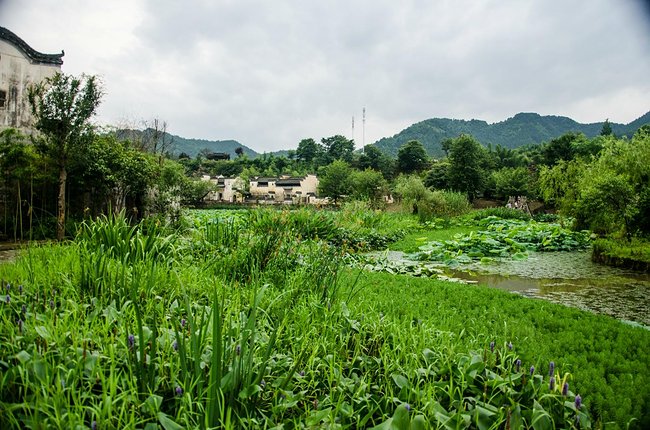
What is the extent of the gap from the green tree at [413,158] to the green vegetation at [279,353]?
52.6 m

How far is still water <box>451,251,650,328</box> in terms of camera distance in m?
5.06

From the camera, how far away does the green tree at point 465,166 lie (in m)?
33.9

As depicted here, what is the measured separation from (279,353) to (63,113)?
9791 mm

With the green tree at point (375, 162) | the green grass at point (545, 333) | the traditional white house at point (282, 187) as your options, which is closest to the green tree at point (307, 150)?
the traditional white house at point (282, 187)

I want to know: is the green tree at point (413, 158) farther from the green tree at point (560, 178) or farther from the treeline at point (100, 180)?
the treeline at point (100, 180)

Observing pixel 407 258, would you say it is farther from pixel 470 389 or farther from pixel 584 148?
pixel 584 148

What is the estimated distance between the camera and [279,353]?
2260 millimetres

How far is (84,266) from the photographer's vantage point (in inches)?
122

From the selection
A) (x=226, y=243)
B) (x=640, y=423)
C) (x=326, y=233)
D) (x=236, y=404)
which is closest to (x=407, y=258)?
(x=326, y=233)

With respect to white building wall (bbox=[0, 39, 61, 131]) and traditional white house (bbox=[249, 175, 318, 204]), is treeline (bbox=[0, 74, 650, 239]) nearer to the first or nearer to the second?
white building wall (bbox=[0, 39, 61, 131])

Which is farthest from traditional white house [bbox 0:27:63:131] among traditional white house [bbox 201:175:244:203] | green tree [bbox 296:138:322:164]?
green tree [bbox 296:138:322:164]

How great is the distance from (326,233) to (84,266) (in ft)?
24.9

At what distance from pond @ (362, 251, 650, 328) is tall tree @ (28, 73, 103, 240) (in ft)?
A: 28.0

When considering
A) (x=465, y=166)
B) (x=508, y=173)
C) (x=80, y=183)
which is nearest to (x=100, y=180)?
(x=80, y=183)
